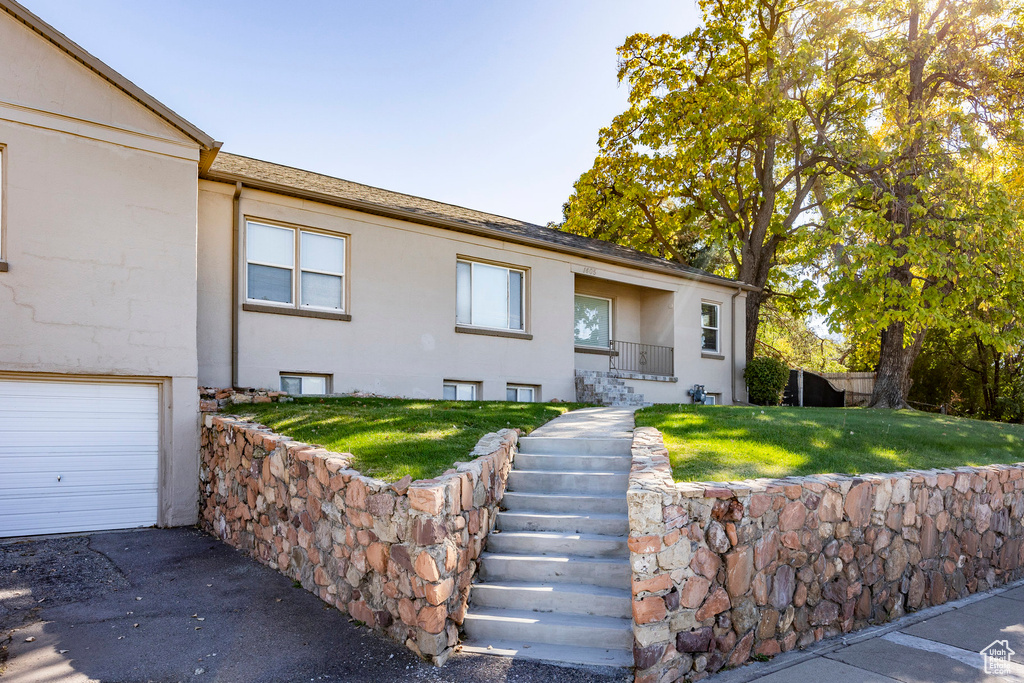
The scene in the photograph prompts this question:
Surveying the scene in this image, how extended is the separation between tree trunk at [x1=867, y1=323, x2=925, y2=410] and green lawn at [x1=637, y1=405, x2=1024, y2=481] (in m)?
4.77

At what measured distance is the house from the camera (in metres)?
8.27

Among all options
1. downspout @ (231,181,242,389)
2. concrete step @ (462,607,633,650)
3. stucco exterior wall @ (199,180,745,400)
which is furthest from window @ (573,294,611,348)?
concrete step @ (462,607,633,650)

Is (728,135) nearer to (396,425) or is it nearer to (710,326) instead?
(710,326)

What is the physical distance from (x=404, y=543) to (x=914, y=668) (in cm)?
400

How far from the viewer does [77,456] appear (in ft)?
27.9

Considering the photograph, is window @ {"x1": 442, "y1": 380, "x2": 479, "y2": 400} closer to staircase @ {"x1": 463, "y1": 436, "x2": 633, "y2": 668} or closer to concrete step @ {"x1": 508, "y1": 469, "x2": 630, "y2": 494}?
staircase @ {"x1": 463, "y1": 436, "x2": 633, "y2": 668}

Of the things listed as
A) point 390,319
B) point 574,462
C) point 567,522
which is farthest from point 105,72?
point 567,522

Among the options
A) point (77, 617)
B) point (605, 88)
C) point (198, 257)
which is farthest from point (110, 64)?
point (605, 88)

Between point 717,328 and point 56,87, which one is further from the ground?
point 56,87

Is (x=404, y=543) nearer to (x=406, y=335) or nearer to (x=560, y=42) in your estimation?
(x=406, y=335)

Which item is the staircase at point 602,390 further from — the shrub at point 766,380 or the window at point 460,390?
the shrub at point 766,380

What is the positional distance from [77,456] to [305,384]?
3622 millimetres

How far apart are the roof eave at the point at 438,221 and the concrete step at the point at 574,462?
6.38m

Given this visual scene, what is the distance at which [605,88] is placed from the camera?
22688 mm
